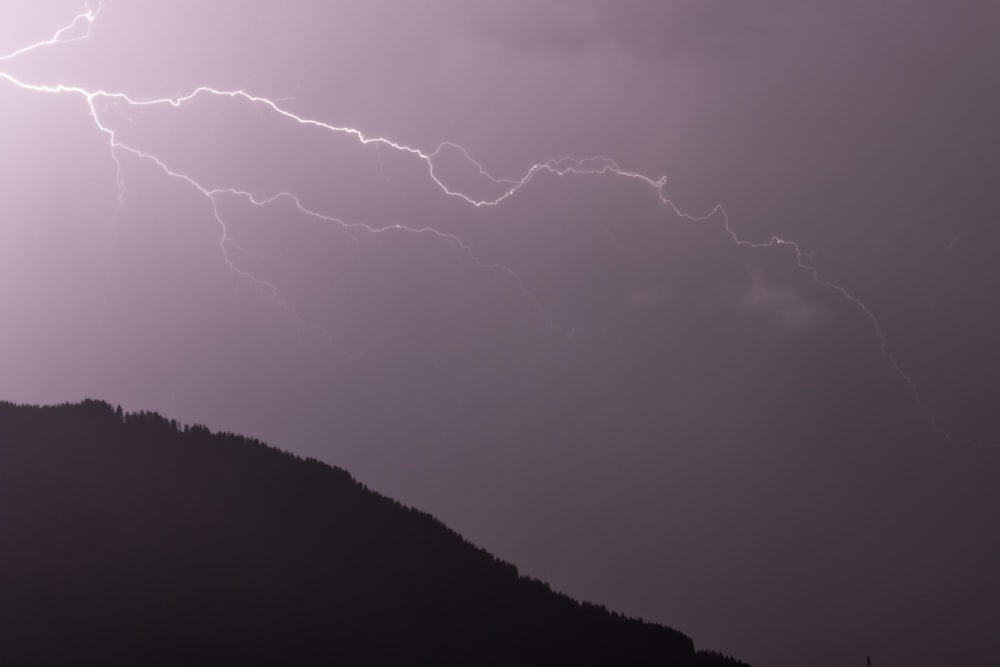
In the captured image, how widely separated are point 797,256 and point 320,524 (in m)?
5.35

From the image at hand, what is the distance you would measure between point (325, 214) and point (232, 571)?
355 cm

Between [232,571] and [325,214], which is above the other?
[325,214]

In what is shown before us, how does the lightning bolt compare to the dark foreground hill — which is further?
the lightning bolt

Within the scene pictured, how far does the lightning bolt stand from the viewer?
11492 mm

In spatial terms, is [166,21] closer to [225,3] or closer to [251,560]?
[225,3]

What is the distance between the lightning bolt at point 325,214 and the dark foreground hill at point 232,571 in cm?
175

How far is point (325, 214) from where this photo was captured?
11.6m

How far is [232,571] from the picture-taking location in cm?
1052

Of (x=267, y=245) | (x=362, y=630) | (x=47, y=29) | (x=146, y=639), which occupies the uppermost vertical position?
(x=47, y=29)

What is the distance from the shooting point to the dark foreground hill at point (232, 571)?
32.3ft

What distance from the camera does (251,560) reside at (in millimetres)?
10695

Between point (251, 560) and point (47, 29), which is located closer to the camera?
point (251, 560)

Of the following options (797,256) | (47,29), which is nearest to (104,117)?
(47,29)

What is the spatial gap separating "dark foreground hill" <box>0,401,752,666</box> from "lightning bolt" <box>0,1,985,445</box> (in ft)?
5.75
